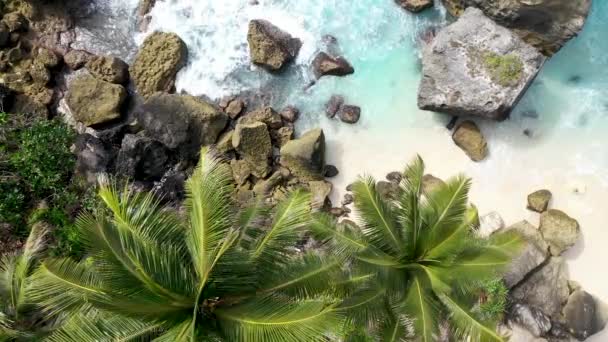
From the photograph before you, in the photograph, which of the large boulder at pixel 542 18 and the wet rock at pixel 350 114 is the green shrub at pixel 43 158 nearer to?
the wet rock at pixel 350 114

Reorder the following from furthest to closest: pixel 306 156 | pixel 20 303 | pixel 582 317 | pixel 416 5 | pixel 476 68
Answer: pixel 416 5, pixel 306 156, pixel 476 68, pixel 582 317, pixel 20 303

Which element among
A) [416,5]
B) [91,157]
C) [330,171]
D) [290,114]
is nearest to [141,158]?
[91,157]

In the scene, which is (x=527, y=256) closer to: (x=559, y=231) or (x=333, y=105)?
(x=559, y=231)

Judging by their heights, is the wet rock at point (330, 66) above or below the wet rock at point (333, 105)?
above

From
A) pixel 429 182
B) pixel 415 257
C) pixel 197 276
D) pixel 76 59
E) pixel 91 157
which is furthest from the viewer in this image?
pixel 76 59

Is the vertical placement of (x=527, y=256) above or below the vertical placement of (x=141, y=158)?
below

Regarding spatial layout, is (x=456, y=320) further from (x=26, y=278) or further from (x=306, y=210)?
(x=26, y=278)

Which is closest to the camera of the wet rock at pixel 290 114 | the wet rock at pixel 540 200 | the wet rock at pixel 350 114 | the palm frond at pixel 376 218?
the palm frond at pixel 376 218

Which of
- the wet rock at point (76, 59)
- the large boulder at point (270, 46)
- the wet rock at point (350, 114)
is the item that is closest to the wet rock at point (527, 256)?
the wet rock at point (350, 114)
